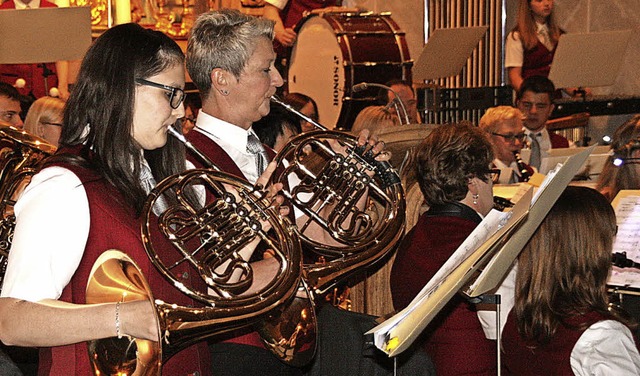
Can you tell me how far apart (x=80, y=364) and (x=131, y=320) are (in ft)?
0.67

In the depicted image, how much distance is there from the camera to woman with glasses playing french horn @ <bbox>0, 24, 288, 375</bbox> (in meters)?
1.88

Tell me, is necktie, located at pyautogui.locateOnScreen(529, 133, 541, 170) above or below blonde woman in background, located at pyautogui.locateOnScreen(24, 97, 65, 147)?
below

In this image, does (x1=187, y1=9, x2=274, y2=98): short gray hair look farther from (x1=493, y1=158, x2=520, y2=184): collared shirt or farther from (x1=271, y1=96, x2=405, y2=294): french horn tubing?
(x1=493, y1=158, x2=520, y2=184): collared shirt

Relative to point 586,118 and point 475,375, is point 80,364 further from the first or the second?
point 586,118

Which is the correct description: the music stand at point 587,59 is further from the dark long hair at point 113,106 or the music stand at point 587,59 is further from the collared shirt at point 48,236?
the collared shirt at point 48,236

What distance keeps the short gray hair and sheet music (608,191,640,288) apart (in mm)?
1356

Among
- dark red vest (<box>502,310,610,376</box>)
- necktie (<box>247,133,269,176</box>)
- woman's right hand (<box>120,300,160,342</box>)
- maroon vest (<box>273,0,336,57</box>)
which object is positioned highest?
maroon vest (<box>273,0,336,57</box>)

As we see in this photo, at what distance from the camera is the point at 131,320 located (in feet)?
6.15

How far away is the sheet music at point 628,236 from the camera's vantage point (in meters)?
3.24

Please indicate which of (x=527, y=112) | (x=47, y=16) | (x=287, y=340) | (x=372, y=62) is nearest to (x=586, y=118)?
(x=527, y=112)

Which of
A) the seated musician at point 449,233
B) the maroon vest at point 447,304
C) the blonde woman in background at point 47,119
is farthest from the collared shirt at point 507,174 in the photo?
the blonde woman in background at point 47,119

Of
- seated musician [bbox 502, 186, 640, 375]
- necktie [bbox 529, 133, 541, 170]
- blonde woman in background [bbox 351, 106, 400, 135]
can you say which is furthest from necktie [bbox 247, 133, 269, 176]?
necktie [bbox 529, 133, 541, 170]

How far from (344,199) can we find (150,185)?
0.80m

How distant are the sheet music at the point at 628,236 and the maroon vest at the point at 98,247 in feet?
5.54
